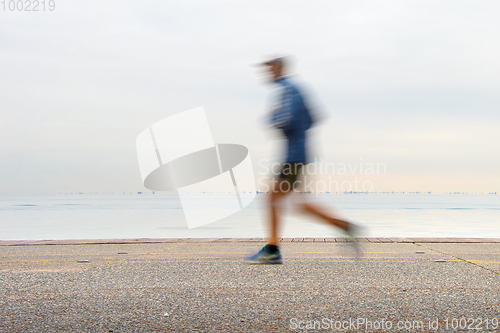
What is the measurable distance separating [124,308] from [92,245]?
5664 millimetres

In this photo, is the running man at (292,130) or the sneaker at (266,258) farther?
the sneaker at (266,258)

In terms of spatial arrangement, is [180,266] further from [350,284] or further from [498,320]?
[498,320]

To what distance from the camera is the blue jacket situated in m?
4.08

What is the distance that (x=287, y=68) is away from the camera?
4211 mm

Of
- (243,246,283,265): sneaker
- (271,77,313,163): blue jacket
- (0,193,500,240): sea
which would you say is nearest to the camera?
(271,77,313,163): blue jacket

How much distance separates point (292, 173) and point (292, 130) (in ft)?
1.22

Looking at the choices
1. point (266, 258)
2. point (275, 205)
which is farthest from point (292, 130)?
point (266, 258)

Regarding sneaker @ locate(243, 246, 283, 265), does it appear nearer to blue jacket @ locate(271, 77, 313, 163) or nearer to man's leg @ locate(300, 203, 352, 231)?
man's leg @ locate(300, 203, 352, 231)

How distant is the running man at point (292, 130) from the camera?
4090 millimetres

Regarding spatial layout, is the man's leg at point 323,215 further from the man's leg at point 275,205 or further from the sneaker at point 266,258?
the sneaker at point 266,258

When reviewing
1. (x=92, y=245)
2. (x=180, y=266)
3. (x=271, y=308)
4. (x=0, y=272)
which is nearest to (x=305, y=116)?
(x=271, y=308)

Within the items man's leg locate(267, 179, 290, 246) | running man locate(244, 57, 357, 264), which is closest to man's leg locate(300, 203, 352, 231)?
running man locate(244, 57, 357, 264)

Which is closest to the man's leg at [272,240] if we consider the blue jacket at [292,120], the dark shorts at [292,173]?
the dark shorts at [292,173]

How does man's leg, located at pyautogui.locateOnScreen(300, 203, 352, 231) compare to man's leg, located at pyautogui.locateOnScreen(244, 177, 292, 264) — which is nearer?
man's leg, located at pyautogui.locateOnScreen(300, 203, 352, 231)
